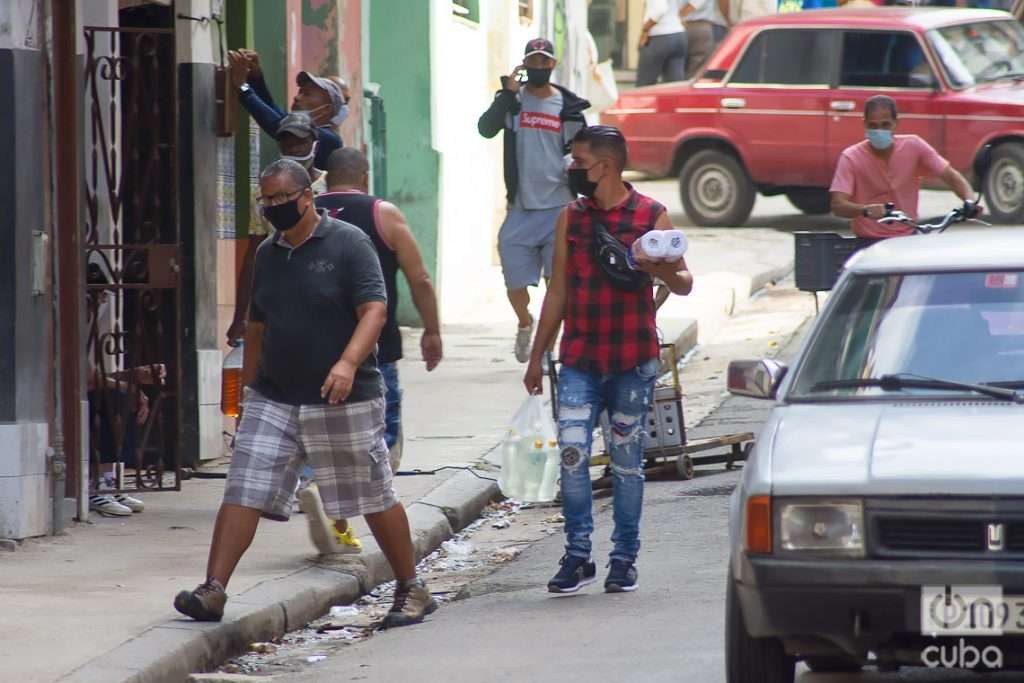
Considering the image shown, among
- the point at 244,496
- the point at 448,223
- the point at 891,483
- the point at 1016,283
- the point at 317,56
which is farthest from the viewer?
the point at 448,223

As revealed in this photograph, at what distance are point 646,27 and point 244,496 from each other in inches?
687

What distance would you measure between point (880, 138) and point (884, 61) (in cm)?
877

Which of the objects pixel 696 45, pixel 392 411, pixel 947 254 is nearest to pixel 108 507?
pixel 392 411

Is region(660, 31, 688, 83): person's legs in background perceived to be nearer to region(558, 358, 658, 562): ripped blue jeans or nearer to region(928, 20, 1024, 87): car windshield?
region(928, 20, 1024, 87): car windshield

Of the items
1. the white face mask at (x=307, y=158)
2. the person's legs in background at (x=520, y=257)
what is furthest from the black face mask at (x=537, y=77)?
the white face mask at (x=307, y=158)

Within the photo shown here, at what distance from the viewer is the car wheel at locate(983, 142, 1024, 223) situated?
19391mm

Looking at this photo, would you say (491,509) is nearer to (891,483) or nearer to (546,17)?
(891,483)

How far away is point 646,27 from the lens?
2439 centimetres

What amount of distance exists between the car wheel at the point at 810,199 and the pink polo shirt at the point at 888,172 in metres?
9.52

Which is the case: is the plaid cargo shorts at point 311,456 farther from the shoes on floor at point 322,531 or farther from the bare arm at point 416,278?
the bare arm at point 416,278

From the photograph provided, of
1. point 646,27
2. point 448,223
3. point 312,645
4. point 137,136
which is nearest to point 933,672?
point 312,645

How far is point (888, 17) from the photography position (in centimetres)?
2044

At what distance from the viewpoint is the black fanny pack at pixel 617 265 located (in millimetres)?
8078

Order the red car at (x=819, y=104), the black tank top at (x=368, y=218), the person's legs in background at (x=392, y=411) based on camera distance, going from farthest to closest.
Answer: the red car at (x=819, y=104)
the person's legs in background at (x=392, y=411)
the black tank top at (x=368, y=218)
